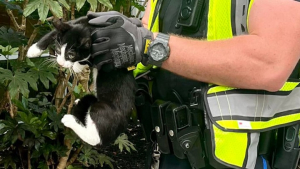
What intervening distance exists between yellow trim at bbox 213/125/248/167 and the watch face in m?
0.25

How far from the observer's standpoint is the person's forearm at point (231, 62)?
0.94 meters

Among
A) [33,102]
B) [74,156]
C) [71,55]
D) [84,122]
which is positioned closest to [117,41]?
[71,55]

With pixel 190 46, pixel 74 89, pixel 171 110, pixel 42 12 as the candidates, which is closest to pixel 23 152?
pixel 74 89

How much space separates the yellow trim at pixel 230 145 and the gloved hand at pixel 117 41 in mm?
308

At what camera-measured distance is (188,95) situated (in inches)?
45.8

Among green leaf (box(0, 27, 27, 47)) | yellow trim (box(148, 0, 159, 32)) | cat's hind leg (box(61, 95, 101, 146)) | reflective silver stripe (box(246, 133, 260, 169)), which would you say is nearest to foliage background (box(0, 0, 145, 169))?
green leaf (box(0, 27, 27, 47))

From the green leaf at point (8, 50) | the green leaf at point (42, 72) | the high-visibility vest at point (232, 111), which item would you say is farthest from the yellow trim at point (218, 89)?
the green leaf at point (8, 50)

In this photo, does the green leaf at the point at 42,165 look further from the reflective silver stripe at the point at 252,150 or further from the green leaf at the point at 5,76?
the reflective silver stripe at the point at 252,150

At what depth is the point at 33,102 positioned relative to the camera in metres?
2.69

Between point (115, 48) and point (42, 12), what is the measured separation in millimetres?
879

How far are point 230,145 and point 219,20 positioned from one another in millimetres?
353

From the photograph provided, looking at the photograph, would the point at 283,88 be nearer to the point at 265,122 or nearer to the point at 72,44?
the point at 265,122

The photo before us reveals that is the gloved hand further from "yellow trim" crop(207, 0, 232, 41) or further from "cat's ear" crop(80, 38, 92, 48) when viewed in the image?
"yellow trim" crop(207, 0, 232, 41)

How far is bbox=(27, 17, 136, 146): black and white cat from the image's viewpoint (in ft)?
3.56
